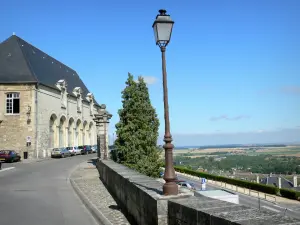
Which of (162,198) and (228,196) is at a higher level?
(162,198)

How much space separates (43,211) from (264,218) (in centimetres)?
731

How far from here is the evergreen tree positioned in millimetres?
26047

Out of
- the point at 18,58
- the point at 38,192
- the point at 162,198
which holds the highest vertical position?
the point at 18,58

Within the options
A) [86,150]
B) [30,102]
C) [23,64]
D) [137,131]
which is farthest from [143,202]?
[86,150]

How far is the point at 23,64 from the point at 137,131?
1892cm

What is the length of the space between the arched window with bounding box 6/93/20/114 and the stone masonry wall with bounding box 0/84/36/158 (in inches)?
13.5

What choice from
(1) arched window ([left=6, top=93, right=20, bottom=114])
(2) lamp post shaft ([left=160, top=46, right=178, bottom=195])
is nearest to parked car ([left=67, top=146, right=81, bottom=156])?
(1) arched window ([left=6, top=93, right=20, bottom=114])

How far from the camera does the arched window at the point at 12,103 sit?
120 ft

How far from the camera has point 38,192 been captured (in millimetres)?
12898

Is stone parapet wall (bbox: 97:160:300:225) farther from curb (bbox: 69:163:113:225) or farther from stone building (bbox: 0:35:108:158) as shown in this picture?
stone building (bbox: 0:35:108:158)

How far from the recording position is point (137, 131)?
27.1 meters

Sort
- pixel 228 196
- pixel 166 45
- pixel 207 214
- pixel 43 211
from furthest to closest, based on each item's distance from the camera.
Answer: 1. pixel 228 196
2. pixel 43 211
3. pixel 166 45
4. pixel 207 214

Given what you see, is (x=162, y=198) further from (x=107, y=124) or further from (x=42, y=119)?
(x=42, y=119)

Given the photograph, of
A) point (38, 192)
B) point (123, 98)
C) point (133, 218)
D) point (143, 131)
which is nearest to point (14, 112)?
point (123, 98)
